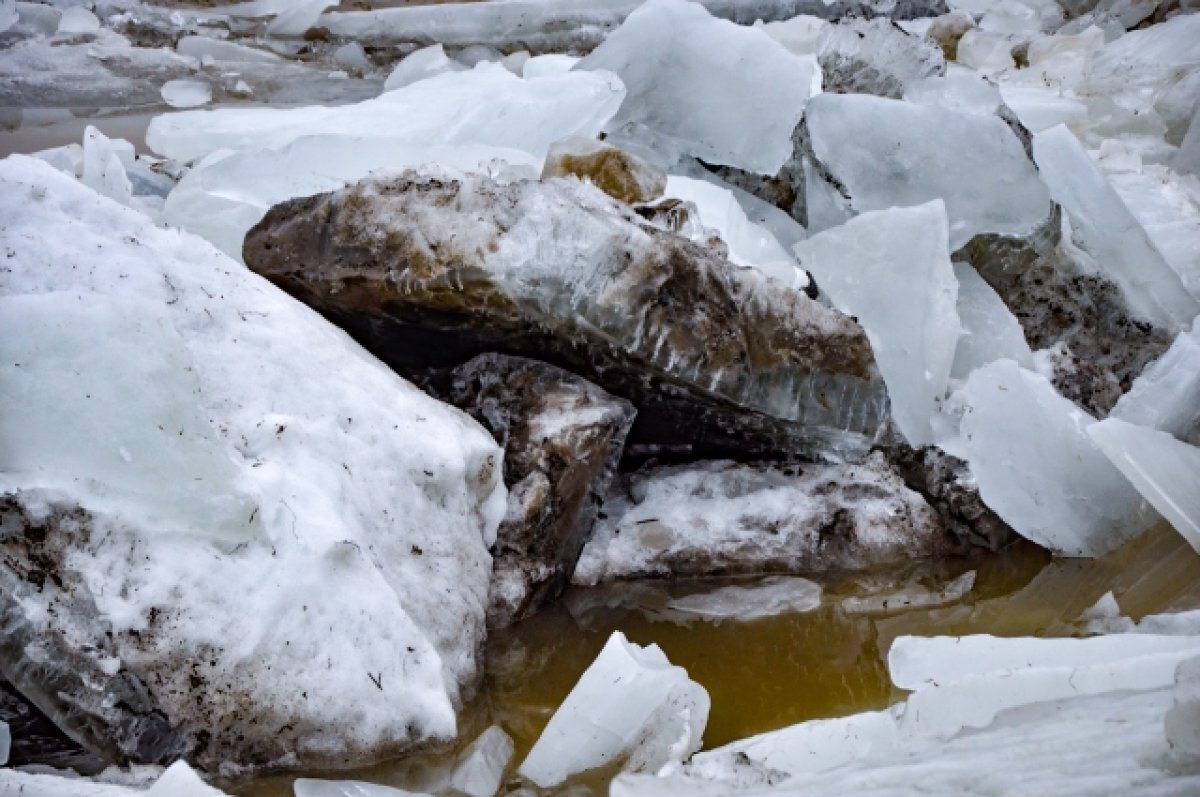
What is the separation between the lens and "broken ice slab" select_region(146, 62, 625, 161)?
355cm

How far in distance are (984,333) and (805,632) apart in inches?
46.4

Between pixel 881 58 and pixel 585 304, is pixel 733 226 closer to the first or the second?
pixel 585 304

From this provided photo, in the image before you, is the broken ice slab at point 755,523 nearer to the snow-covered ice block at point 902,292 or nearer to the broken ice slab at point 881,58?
the snow-covered ice block at point 902,292

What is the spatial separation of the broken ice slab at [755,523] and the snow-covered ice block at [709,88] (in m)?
1.18

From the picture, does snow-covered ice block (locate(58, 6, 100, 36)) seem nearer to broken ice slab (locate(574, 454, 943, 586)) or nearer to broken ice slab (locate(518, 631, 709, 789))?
broken ice slab (locate(574, 454, 943, 586))

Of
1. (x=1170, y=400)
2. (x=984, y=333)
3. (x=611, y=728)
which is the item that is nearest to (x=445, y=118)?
(x=984, y=333)

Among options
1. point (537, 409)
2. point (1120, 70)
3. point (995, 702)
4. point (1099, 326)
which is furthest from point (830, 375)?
point (1120, 70)

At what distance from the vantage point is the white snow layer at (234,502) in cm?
180

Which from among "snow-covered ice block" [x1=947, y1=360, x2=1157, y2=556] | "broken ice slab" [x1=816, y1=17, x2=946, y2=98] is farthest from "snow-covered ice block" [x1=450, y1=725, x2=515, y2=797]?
"broken ice slab" [x1=816, y1=17, x2=946, y2=98]

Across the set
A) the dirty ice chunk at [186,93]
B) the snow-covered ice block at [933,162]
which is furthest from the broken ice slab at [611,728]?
the dirty ice chunk at [186,93]

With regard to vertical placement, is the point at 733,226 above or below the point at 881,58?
below

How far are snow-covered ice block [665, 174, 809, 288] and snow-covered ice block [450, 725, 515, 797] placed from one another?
60.8 inches

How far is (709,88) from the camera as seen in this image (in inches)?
138

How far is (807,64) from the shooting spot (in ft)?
11.5
